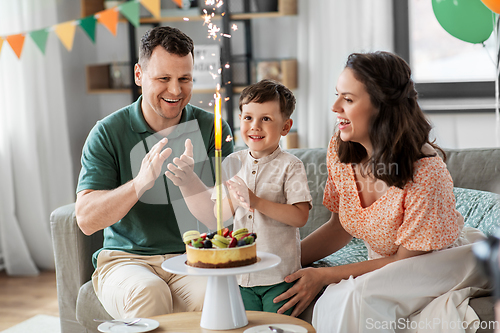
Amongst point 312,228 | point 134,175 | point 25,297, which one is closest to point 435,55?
point 312,228

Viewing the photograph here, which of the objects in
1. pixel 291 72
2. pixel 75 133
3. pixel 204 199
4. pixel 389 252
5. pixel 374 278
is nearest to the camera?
pixel 374 278

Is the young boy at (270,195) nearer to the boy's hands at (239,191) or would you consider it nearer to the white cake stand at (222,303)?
the boy's hands at (239,191)

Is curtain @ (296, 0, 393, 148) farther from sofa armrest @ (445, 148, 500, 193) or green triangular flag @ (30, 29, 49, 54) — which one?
green triangular flag @ (30, 29, 49, 54)

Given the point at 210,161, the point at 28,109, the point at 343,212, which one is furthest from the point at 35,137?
the point at 343,212

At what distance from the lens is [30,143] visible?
131 inches

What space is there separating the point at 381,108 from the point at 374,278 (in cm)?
47

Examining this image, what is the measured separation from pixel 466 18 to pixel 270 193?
1.55 metres

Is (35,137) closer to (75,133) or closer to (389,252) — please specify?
(75,133)

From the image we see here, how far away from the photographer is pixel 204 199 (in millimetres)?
1676

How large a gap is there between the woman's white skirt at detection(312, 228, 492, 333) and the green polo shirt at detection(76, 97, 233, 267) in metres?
0.60

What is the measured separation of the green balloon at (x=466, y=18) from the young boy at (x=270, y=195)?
1.35 m

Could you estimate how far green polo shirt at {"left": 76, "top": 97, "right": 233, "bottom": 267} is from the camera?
1783 millimetres

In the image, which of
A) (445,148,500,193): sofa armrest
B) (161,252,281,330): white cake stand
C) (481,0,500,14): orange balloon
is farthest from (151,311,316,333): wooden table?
(481,0,500,14): orange balloon

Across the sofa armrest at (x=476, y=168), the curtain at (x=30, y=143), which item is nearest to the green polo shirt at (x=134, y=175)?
the sofa armrest at (x=476, y=168)
